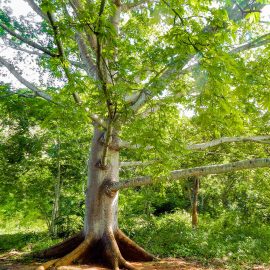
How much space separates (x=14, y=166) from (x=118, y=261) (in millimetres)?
5172

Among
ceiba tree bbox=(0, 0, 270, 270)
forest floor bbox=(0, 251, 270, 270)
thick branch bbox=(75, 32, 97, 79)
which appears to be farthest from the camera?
thick branch bbox=(75, 32, 97, 79)

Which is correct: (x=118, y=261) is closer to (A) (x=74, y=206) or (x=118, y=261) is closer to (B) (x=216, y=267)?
(B) (x=216, y=267)

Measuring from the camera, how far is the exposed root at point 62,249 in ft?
23.9

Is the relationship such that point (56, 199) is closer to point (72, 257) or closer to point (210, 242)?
point (72, 257)

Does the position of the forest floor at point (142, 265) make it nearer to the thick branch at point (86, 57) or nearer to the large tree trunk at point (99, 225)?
the large tree trunk at point (99, 225)

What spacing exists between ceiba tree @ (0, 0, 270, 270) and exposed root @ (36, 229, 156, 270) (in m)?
0.02

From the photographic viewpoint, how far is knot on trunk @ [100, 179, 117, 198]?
726 cm

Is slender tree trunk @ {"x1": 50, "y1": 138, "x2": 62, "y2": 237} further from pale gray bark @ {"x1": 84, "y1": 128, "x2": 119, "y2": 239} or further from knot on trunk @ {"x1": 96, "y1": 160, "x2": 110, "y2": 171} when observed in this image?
knot on trunk @ {"x1": 96, "y1": 160, "x2": 110, "y2": 171}

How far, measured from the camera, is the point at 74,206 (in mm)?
Result: 10414

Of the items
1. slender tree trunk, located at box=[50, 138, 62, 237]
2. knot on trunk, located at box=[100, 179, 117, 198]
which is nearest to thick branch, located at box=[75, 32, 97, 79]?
knot on trunk, located at box=[100, 179, 117, 198]

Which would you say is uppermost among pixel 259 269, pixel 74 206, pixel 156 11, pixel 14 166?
pixel 156 11

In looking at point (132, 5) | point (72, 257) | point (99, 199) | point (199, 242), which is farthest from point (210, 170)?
point (132, 5)

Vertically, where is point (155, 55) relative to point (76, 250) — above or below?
above

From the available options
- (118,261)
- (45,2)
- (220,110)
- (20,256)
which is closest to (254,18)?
(45,2)
